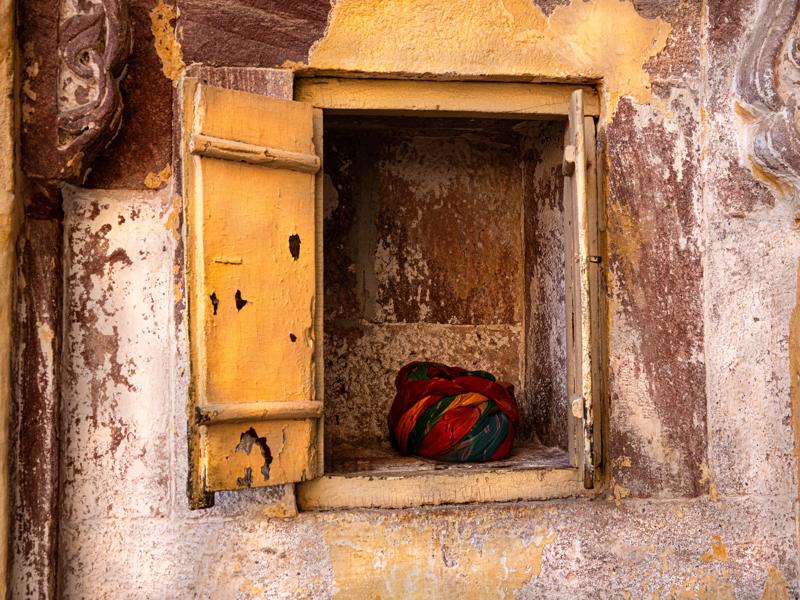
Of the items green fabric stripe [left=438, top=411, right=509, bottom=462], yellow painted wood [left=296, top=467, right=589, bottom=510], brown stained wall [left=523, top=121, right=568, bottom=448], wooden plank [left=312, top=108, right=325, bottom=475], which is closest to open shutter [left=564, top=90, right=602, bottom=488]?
yellow painted wood [left=296, top=467, right=589, bottom=510]

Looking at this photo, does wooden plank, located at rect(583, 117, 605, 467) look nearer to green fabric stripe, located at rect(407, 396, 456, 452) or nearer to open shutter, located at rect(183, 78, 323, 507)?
green fabric stripe, located at rect(407, 396, 456, 452)

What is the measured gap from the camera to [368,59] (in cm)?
282

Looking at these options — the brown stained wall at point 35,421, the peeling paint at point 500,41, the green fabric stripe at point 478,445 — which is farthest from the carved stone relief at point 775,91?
the brown stained wall at point 35,421

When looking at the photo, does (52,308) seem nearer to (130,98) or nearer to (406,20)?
(130,98)

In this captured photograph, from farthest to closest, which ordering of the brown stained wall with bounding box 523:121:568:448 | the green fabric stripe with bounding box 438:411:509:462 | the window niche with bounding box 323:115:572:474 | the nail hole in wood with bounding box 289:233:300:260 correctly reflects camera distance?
the window niche with bounding box 323:115:572:474, the brown stained wall with bounding box 523:121:568:448, the green fabric stripe with bounding box 438:411:509:462, the nail hole in wood with bounding box 289:233:300:260

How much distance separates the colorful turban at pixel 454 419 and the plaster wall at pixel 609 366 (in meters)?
0.36

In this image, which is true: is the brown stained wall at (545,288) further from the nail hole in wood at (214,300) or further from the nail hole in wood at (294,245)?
the nail hole in wood at (214,300)

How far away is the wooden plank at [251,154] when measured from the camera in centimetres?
250

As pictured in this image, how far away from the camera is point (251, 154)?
8.40ft

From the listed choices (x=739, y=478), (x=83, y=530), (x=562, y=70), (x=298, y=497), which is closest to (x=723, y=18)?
(x=562, y=70)

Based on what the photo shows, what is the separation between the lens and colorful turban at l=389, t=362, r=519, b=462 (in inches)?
124

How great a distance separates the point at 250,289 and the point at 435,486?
909 millimetres

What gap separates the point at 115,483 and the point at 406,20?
1.77 metres

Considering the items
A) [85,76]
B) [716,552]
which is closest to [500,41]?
[85,76]
